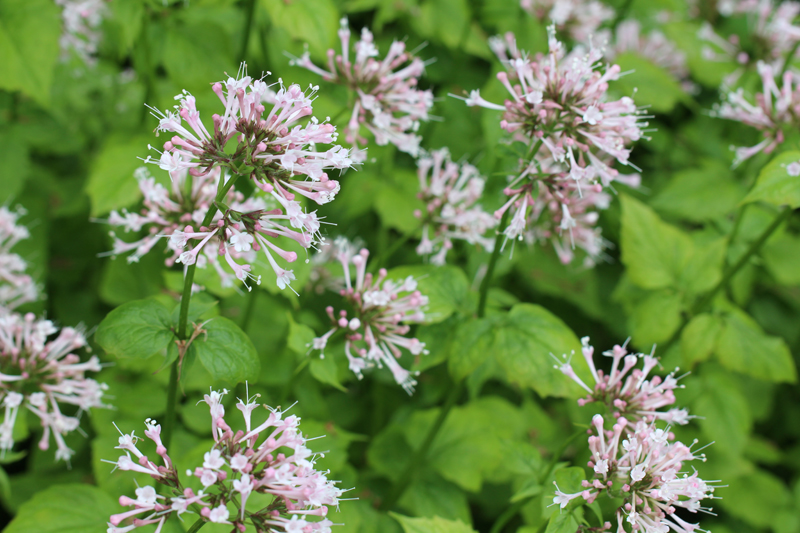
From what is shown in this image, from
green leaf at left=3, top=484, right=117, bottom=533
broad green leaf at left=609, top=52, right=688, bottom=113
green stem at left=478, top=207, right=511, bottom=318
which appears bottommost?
green leaf at left=3, top=484, right=117, bottom=533

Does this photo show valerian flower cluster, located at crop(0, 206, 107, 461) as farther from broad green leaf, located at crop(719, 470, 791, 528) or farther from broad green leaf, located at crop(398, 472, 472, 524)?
broad green leaf, located at crop(719, 470, 791, 528)

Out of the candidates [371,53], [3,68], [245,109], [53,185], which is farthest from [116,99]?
[245,109]

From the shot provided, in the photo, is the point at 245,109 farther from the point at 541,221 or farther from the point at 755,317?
the point at 755,317

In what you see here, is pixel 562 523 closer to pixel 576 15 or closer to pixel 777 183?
pixel 777 183

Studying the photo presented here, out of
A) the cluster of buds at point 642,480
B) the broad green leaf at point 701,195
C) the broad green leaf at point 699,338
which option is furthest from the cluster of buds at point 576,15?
the cluster of buds at point 642,480

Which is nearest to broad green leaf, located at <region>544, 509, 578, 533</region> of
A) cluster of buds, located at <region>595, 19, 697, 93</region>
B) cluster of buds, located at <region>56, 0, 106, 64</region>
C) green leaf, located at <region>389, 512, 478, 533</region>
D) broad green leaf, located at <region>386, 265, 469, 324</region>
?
green leaf, located at <region>389, 512, 478, 533</region>

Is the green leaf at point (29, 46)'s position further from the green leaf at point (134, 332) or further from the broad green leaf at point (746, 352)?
the broad green leaf at point (746, 352)
